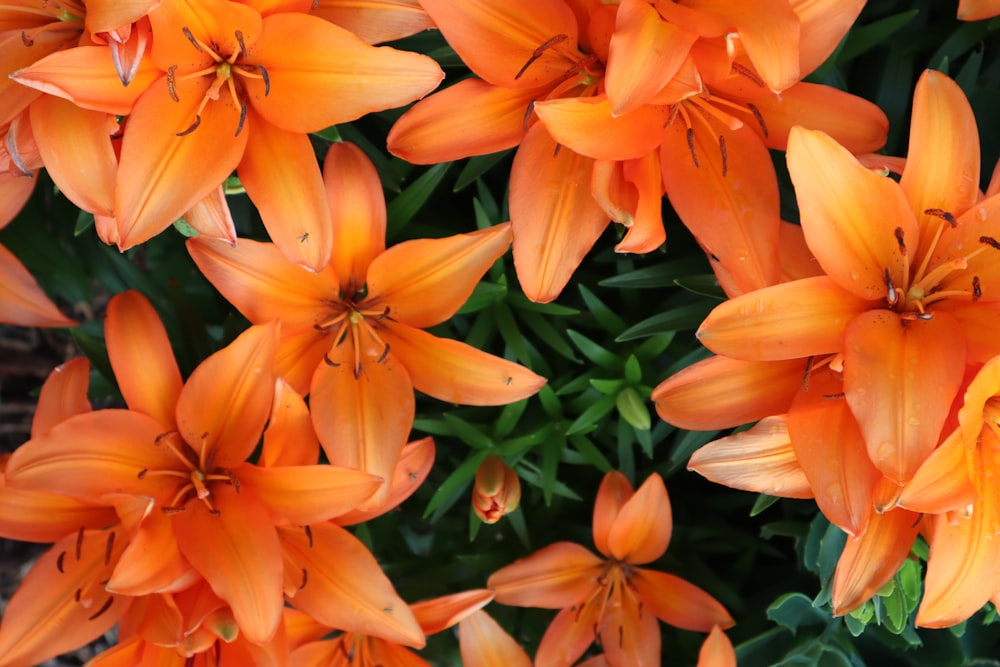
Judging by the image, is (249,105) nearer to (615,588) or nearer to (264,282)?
(264,282)

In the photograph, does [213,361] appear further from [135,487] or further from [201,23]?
[201,23]

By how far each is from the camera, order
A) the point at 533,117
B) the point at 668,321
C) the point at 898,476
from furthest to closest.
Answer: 1. the point at 668,321
2. the point at 533,117
3. the point at 898,476

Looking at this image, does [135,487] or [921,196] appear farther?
[135,487]

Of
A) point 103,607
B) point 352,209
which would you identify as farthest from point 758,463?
point 103,607

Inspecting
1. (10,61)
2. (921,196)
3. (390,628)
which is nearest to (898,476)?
(921,196)

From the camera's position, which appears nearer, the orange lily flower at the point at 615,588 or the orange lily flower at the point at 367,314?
the orange lily flower at the point at 367,314

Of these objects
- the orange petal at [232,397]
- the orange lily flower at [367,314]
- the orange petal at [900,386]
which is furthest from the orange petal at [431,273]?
the orange petal at [900,386]

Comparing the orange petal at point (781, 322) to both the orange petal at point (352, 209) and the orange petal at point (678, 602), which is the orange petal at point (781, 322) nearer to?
the orange petal at point (352, 209)
